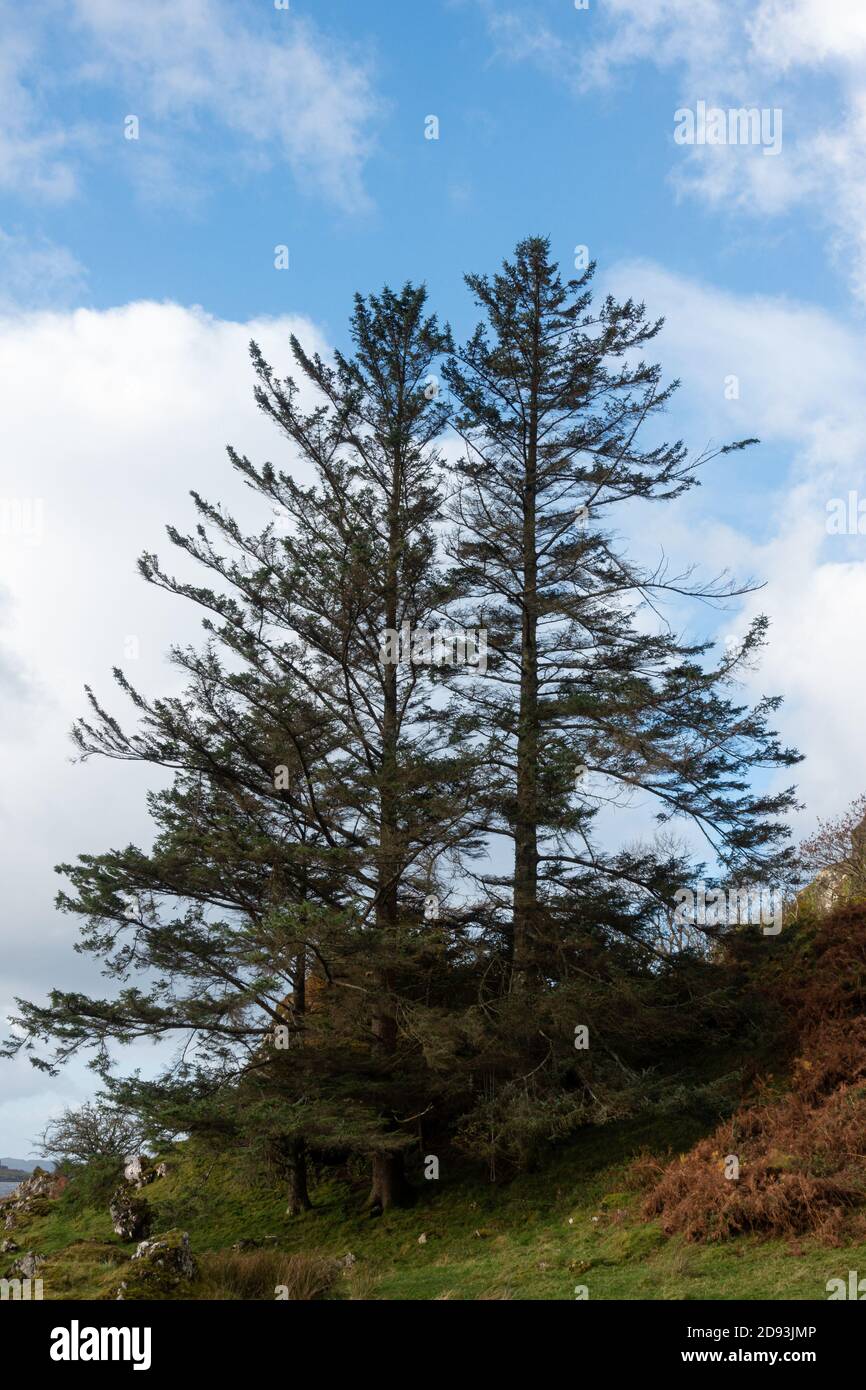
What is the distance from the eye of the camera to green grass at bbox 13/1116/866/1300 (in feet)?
34.6

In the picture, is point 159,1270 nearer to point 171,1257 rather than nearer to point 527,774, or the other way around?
point 171,1257

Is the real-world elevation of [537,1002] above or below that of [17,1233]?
above

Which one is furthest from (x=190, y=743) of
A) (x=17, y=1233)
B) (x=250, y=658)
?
(x=17, y=1233)

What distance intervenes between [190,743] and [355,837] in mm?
3238

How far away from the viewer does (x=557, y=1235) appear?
13.9 metres

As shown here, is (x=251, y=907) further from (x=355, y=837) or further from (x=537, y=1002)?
(x=537, y=1002)

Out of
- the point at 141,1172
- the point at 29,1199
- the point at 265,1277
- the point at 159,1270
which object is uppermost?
the point at 159,1270

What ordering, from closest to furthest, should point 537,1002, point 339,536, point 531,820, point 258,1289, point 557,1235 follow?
point 258,1289 < point 557,1235 < point 537,1002 < point 531,820 < point 339,536

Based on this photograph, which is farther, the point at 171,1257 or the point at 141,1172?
the point at 141,1172

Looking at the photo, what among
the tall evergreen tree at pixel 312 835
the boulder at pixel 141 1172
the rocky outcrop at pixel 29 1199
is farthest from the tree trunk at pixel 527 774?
the rocky outcrop at pixel 29 1199

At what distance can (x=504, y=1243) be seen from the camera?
46.5 ft

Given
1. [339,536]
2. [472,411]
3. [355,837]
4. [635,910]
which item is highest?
[472,411]

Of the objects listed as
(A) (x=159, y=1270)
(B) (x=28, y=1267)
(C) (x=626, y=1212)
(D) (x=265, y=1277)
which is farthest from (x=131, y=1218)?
(C) (x=626, y=1212)
